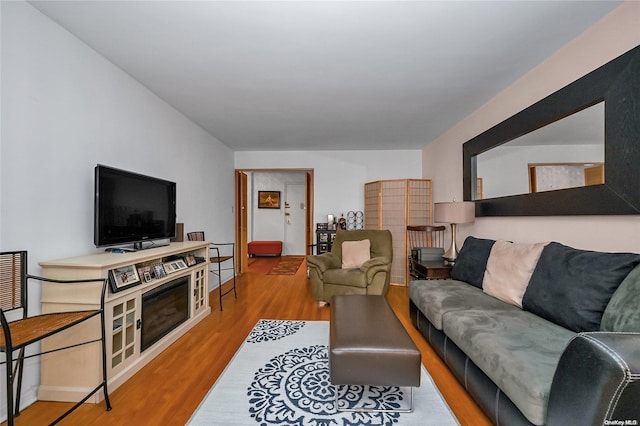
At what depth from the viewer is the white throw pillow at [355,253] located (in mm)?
3939

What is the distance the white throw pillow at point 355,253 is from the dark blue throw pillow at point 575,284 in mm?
2124

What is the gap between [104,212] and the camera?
212 cm

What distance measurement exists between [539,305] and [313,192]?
410 centimetres

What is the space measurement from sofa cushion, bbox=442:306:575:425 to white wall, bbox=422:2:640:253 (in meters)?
0.69

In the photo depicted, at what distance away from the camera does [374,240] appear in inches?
165

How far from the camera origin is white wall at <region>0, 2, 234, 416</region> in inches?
64.3

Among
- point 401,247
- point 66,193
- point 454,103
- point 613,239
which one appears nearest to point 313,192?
point 401,247

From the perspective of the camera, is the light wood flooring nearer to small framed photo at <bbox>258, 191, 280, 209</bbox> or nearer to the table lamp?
the table lamp

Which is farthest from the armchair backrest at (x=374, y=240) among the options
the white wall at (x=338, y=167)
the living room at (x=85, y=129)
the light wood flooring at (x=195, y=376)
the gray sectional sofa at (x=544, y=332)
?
the gray sectional sofa at (x=544, y=332)

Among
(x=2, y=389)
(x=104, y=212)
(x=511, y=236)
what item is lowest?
(x=2, y=389)

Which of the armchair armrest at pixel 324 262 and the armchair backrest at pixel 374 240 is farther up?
the armchair backrest at pixel 374 240

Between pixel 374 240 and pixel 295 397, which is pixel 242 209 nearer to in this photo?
pixel 374 240

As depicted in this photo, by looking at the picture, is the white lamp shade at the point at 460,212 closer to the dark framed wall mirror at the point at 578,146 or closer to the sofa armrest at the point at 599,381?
the dark framed wall mirror at the point at 578,146

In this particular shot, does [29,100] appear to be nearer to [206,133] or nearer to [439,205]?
[206,133]
